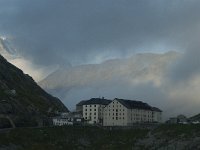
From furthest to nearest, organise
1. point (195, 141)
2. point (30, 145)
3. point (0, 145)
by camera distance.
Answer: point (195, 141) → point (30, 145) → point (0, 145)

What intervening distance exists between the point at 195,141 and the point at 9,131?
73256 millimetres

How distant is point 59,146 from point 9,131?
2026 centimetres

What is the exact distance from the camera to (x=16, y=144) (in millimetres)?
182125

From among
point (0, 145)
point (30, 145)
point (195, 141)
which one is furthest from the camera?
point (195, 141)

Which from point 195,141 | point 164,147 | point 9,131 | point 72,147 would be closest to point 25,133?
point 9,131

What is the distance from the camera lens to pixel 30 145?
186m

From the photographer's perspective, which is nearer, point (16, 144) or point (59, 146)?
point (16, 144)

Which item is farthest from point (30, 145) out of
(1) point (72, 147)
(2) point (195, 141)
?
(2) point (195, 141)

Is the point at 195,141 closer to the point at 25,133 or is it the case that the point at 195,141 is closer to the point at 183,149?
the point at 183,149

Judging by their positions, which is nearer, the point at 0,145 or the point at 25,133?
the point at 0,145

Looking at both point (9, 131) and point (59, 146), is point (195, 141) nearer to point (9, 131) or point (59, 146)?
point (59, 146)

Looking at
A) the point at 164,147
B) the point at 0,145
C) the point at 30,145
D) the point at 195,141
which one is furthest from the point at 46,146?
the point at 195,141

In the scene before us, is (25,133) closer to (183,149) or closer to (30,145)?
(30,145)

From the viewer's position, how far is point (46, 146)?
623 ft
